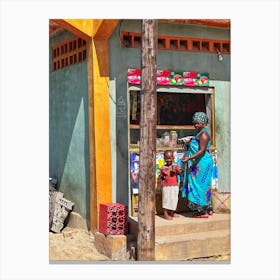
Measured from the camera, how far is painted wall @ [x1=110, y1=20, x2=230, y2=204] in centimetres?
620

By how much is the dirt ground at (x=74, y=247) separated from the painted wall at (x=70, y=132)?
12.9 inches

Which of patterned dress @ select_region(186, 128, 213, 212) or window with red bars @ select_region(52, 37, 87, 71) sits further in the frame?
window with red bars @ select_region(52, 37, 87, 71)

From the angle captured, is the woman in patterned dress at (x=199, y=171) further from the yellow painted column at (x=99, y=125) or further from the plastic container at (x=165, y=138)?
the yellow painted column at (x=99, y=125)

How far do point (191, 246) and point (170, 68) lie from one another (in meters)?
2.71

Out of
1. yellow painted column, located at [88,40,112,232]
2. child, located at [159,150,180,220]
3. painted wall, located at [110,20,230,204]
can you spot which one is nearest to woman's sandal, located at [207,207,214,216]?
child, located at [159,150,180,220]

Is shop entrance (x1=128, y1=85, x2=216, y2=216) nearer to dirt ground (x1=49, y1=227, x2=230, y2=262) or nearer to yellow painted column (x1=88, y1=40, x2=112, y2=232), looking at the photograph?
yellow painted column (x1=88, y1=40, x2=112, y2=232)

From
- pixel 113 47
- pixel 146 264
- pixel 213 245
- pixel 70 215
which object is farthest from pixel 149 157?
pixel 70 215

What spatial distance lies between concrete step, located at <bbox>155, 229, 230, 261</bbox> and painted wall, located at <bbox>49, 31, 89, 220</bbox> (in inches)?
66.2

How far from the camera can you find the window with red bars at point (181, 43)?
627cm

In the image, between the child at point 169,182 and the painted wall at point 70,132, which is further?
the painted wall at point 70,132

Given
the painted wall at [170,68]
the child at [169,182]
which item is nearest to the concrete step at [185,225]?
the child at [169,182]

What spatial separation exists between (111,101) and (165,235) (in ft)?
6.84

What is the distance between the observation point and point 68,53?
685cm

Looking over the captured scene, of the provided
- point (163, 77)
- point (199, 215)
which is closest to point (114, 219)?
point (199, 215)
